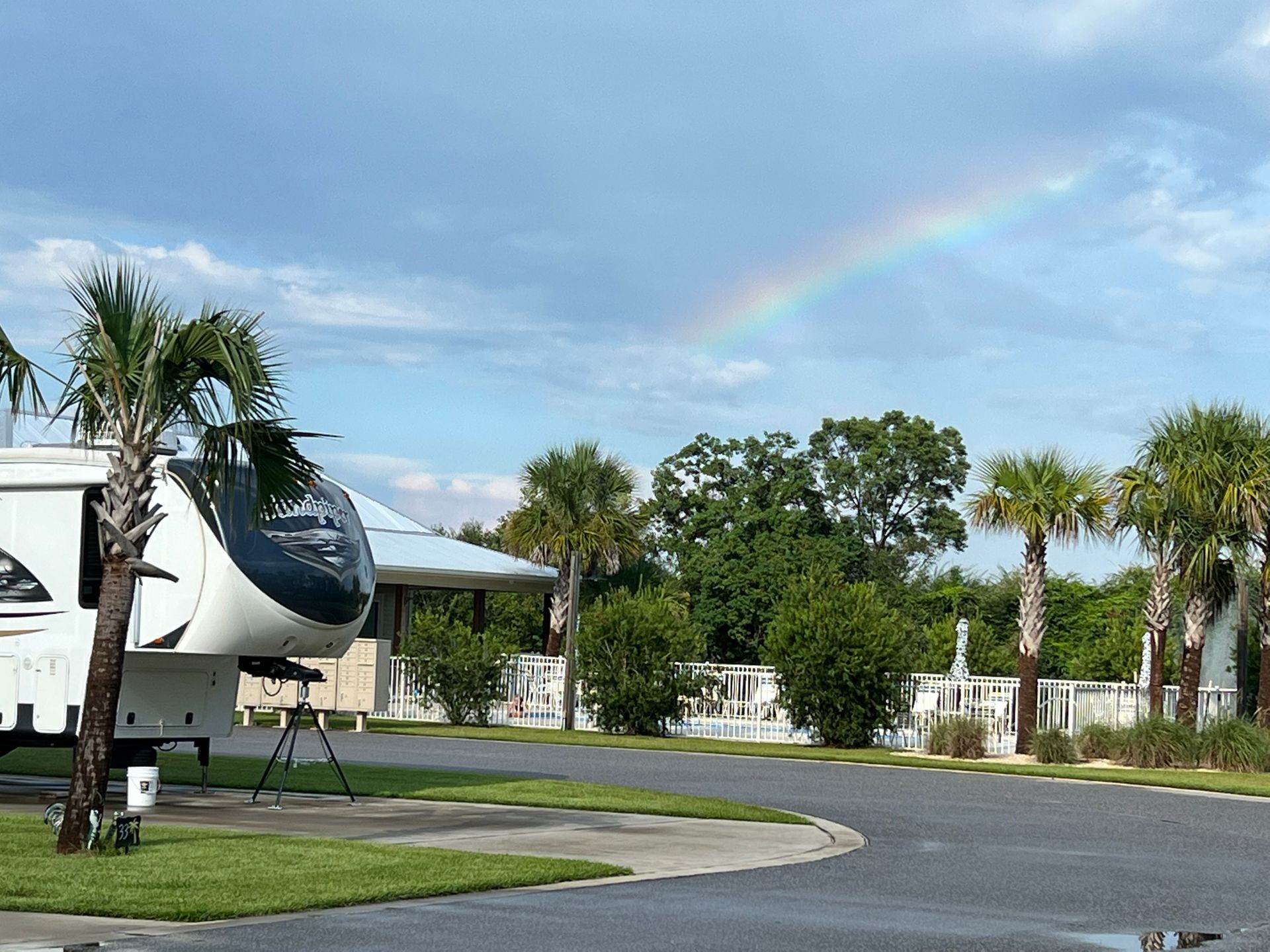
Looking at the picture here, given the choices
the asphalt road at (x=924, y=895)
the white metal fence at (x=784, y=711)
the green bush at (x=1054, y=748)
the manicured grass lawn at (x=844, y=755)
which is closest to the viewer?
the asphalt road at (x=924, y=895)

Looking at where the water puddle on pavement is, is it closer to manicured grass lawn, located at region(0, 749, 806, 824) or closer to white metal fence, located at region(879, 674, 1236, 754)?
manicured grass lawn, located at region(0, 749, 806, 824)

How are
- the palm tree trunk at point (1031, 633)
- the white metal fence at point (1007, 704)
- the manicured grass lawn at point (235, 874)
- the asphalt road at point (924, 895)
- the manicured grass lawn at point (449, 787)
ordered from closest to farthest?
the asphalt road at point (924, 895)
the manicured grass lawn at point (235, 874)
the manicured grass lawn at point (449, 787)
the palm tree trunk at point (1031, 633)
the white metal fence at point (1007, 704)

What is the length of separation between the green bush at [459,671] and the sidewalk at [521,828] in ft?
53.8

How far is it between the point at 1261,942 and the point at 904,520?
54856 mm

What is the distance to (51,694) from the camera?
15.7 m

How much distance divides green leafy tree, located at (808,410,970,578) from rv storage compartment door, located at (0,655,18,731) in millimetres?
47470

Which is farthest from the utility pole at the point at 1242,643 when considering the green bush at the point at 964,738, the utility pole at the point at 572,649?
the utility pole at the point at 572,649

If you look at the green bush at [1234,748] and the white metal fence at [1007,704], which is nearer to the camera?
the green bush at [1234,748]

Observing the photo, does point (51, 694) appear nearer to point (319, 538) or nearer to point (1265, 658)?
point (319, 538)

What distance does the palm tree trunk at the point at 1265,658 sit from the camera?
28.0 meters

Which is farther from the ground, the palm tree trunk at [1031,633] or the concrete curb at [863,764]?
the palm tree trunk at [1031,633]

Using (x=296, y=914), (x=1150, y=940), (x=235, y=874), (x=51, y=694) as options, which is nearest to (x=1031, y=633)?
(x=51, y=694)

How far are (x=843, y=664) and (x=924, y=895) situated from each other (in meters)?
18.9

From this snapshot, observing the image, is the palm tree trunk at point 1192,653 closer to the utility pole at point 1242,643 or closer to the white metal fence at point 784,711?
the white metal fence at point 784,711
